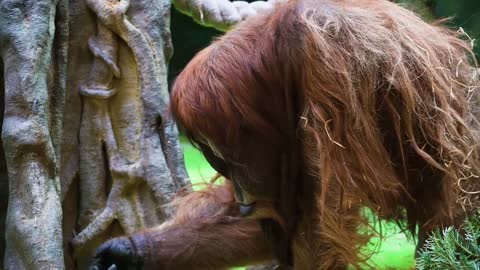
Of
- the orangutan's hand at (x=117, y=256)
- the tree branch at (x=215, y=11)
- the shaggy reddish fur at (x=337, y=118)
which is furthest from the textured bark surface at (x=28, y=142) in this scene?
the tree branch at (x=215, y=11)

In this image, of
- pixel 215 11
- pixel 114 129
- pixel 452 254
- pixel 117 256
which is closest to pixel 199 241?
pixel 117 256

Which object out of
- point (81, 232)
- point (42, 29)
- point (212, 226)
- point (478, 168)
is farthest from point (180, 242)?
point (478, 168)

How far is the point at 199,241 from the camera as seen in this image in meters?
2.02

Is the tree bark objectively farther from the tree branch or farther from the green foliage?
the green foliage

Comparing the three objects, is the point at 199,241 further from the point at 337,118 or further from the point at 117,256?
the point at 337,118

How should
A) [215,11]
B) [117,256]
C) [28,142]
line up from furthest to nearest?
[215,11]
[117,256]
[28,142]

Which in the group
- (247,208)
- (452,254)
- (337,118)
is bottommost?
(247,208)

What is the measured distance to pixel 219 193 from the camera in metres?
2.07

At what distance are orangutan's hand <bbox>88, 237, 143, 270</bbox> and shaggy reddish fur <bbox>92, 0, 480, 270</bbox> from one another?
39cm

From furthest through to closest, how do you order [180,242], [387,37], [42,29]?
1. [180,242]
2. [42,29]
3. [387,37]

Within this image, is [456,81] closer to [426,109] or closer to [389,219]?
[426,109]

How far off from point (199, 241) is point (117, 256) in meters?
0.22

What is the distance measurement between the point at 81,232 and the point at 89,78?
0.44m

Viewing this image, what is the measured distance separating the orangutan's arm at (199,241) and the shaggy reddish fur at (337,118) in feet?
0.94
